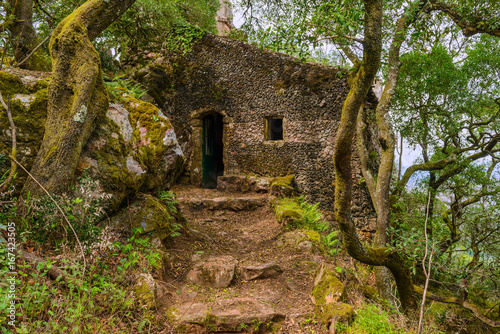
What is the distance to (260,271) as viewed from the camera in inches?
163

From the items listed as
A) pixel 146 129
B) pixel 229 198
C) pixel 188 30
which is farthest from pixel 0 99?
pixel 188 30

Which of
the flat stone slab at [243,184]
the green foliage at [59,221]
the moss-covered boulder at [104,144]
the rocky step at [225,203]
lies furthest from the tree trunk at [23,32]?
the flat stone slab at [243,184]

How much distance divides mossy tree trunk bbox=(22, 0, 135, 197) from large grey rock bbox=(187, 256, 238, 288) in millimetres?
2007

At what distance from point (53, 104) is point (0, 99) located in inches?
19.2

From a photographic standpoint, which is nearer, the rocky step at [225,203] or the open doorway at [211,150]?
the rocky step at [225,203]

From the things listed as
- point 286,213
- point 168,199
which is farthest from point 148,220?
point 286,213

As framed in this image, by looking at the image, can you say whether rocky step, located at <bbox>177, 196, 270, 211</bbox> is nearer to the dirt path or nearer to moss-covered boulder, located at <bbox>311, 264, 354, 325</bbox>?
the dirt path

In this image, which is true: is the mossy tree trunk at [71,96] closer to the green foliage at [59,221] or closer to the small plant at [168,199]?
the green foliage at [59,221]

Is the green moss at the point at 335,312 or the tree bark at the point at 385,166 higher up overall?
the tree bark at the point at 385,166

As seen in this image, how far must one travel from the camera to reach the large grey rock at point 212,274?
3.87 meters

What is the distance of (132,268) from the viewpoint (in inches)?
125

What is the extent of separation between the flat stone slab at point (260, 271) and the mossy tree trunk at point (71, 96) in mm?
2613

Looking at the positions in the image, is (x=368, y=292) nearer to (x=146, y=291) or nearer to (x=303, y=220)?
(x=303, y=220)

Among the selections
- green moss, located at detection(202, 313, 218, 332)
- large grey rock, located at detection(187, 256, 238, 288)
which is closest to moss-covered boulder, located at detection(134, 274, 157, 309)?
green moss, located at detection(202, 313, 218, 332)
